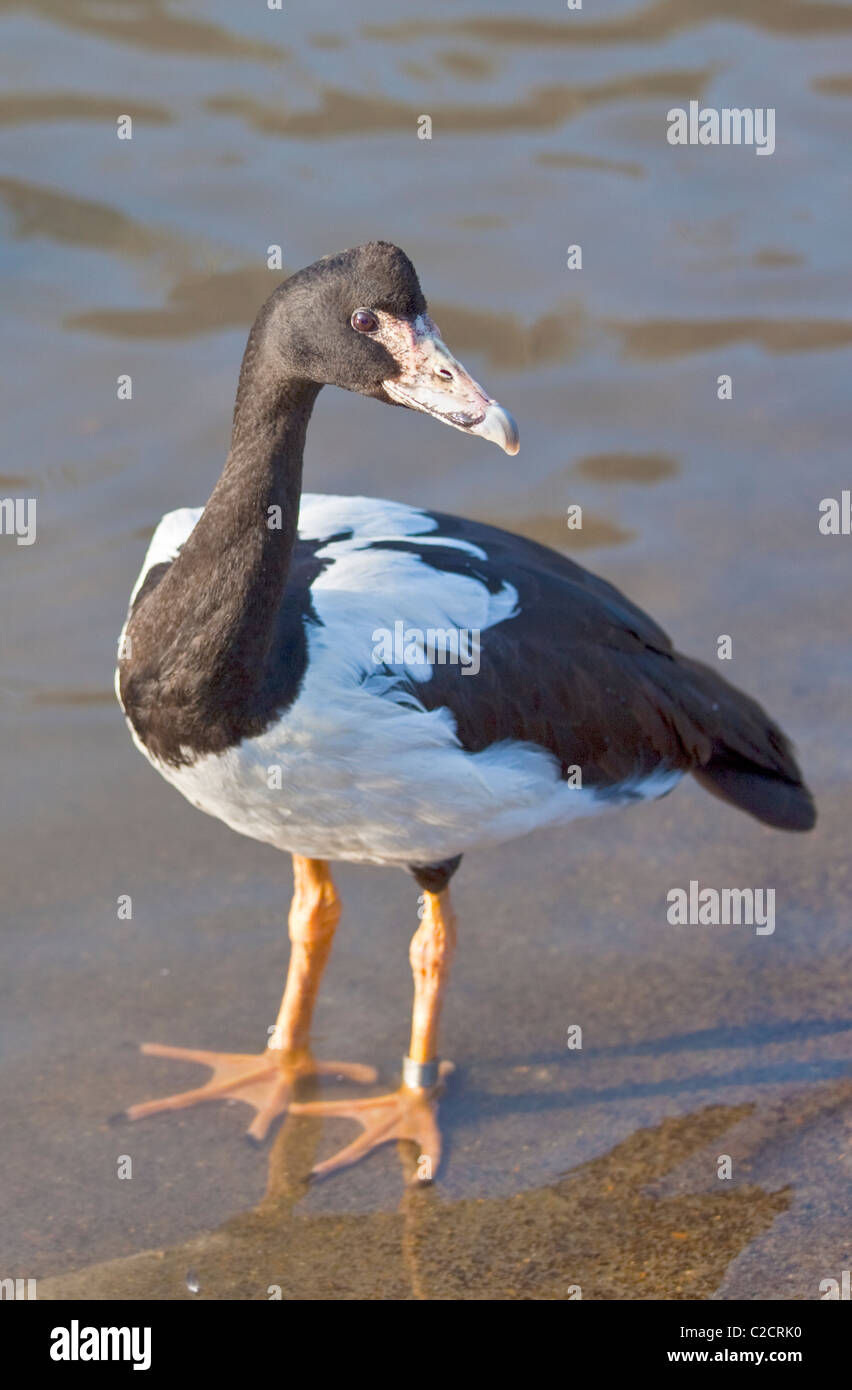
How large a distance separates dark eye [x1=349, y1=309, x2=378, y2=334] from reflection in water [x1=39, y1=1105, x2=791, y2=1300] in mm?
2744

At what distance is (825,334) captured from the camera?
948 centimetres

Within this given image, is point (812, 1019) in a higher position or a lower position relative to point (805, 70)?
lower

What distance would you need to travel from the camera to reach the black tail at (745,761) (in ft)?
19.6

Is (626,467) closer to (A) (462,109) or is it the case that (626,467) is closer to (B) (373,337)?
(A) (462,109)

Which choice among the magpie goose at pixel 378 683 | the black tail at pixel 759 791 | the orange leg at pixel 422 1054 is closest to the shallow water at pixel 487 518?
the orange leg at pixel 422 1054

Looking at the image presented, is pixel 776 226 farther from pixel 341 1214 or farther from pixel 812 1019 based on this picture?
pixel 341 1214

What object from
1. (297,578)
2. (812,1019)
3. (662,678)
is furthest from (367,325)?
(812,1019)

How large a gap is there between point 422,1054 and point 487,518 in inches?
127

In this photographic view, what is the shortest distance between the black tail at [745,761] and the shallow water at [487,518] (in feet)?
1.93

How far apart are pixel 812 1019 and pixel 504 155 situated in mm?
6432

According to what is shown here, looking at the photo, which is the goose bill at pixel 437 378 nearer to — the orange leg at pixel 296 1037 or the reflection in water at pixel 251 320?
the orange leg at pixel 296 1037

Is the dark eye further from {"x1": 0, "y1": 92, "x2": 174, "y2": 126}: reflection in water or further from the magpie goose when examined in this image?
{"x1": 0, "y1": 92, "x2": 174, "y2": 126}: reflection in water

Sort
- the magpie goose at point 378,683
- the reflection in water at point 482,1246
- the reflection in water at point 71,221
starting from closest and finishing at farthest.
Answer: the magpie goose at point 378,683 < the reflection in water at point 482,1246 < the reflection in water at point 71,221

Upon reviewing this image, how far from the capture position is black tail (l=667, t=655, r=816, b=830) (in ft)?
A: 19.6
